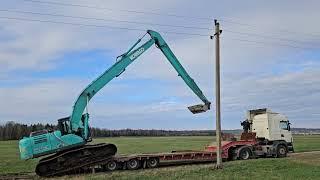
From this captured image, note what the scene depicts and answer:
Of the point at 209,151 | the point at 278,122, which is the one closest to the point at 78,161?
the point at 209,151

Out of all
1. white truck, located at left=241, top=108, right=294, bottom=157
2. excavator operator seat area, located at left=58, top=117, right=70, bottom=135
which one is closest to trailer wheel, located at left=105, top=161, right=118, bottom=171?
excavator operator seat area, located at left=58, top=117, right=70, bottom=135

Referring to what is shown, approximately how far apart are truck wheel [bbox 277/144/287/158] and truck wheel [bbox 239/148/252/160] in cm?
240

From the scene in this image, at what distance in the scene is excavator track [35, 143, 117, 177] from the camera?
2766 centimetres

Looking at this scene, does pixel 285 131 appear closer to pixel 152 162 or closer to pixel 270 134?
pixel 270 134

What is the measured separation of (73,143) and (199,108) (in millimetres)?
9099

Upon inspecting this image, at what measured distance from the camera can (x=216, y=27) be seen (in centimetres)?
3061

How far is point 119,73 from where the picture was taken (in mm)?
29984

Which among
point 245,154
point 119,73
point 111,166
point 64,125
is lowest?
point 111,166

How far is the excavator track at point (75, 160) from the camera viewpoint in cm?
2766

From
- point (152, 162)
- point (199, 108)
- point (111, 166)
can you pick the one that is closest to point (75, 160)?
point (111, 166)

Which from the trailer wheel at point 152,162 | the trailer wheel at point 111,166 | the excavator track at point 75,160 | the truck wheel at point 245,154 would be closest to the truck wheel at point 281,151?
the truck wheel at point 245,154

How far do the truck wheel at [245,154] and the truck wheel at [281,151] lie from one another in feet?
7.87

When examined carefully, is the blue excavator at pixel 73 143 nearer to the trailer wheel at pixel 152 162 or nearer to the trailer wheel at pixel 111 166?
the trailer wheel at pixel 111 166

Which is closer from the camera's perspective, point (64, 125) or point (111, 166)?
point (64, 125)
